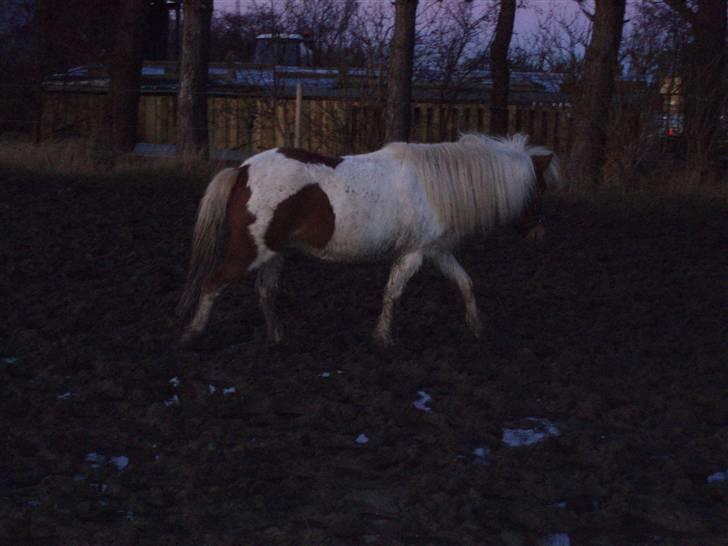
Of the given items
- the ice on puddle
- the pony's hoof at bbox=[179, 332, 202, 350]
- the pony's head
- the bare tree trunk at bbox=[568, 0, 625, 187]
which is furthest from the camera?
the bare tree trunk at bbox=[568, 0, 625, 187]

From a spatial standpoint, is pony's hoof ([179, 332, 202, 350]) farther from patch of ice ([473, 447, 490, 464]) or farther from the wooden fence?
the wooden fence

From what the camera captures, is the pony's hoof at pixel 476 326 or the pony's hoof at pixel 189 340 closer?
the pony's hoof at pixel 189 340

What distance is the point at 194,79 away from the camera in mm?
15805

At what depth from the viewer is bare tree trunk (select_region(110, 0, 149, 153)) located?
17422 mm

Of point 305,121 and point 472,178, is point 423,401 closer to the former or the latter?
point 472,178

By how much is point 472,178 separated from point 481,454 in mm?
2586

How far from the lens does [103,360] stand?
590 centimetres

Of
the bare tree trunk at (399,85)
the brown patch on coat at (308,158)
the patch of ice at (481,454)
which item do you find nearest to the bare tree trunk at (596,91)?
the bare tree trunk at (399,85)

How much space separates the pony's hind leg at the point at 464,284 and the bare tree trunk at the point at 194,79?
A: 29.9 ft

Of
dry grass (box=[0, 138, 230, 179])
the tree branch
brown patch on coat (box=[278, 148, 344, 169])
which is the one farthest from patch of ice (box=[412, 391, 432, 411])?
the tree branch

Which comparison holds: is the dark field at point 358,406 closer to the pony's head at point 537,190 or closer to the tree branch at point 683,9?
the pony's head at point 537,190

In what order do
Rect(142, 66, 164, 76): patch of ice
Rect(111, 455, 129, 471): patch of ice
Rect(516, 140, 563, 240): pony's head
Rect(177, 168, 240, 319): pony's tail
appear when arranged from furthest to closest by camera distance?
Rect(142, 66, 164, 76): patch of ice
Rect(516, 140, 563, 240): pony's head
Rect(177, 168, 240, 319): pony's tail
Rect(111, 455, 129, 471): patch of ice

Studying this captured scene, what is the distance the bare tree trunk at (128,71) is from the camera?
1742cm

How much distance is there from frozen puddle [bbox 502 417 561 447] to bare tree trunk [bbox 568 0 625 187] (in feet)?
30.5
